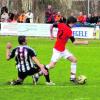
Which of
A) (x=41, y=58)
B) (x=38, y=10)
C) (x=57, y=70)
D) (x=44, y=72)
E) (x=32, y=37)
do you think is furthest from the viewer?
(x=38, y=10)

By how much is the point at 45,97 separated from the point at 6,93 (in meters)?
1.11

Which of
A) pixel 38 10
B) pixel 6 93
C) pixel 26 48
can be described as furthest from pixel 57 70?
pixel 38 10

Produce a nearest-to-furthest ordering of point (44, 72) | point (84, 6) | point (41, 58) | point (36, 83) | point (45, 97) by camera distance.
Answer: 1. point (45, 97)
2. point (44, 72)
3. point (36, 83)
4. point (41, 58)
5. point (84, 6)

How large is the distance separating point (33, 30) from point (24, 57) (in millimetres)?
24115

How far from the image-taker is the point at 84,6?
56.9 metres

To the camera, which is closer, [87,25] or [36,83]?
[36,83]

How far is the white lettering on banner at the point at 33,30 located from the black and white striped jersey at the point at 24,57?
76.8ft

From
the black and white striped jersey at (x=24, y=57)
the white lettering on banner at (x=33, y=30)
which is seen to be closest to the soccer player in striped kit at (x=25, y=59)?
the black and white striped jersey at (x=24, y=57)

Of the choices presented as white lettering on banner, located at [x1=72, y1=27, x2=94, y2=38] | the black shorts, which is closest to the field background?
the black shorts

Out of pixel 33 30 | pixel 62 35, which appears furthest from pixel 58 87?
pixel 33 30

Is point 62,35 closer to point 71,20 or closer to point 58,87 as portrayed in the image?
point 71,20

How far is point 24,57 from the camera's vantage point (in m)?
14.6

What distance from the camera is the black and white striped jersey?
14539mm

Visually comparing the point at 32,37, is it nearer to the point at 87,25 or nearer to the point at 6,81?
the point at 87,25
